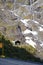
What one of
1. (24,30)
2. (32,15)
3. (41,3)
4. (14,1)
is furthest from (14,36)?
(14,1)

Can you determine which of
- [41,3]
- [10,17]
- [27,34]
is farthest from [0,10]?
[41,3]

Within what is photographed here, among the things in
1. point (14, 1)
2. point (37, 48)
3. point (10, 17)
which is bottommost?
point (37, 48)

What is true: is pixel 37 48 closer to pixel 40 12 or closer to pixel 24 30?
pixel 24 30

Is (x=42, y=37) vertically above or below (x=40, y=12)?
below

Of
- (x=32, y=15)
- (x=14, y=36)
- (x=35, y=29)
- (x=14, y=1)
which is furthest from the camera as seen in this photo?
(x=14, y=1)

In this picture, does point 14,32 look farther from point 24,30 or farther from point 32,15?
point 32,15

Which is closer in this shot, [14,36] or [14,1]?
[14,36]

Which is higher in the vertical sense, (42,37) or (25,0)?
(25,0)

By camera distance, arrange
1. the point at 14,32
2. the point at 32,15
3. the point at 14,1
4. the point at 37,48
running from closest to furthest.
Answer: the point at 37,48 < the point at 14,32 < the point at 32,15 < the point at 14,1

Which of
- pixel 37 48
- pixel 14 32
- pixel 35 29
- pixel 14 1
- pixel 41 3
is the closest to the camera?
pixel 37 48
